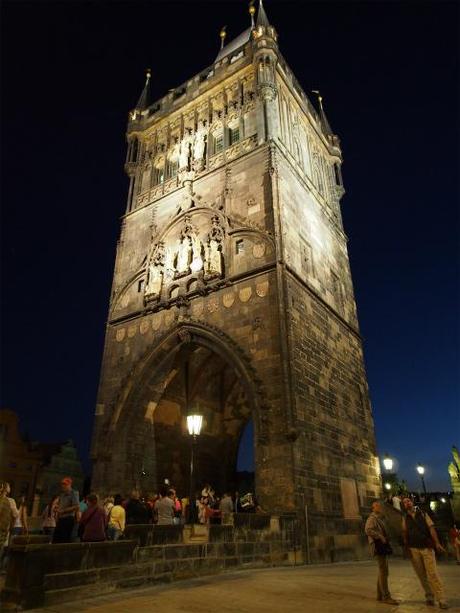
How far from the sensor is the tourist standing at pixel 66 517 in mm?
5945

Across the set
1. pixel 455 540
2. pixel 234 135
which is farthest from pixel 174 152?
pixel 455 540

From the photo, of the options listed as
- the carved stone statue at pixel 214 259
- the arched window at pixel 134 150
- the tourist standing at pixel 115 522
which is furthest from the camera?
the arched window at pixel 134 150

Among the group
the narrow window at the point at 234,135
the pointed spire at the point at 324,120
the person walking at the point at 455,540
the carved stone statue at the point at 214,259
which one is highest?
the pointed spire at the point at 324,120

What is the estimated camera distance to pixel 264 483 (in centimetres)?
1048

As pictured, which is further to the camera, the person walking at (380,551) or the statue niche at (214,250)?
the statue niche at (214,250)

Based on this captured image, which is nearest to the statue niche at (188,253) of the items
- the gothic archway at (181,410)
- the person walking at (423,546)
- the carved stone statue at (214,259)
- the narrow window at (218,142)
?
the carved stone statue at (214,259)

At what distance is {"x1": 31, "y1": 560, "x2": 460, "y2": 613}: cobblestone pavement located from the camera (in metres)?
4.67

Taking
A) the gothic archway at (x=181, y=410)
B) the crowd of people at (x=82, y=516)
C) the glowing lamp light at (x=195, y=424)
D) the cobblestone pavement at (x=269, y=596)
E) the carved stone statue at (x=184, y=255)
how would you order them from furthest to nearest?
the carved stone statue at (x=184, y=255) → the gothic archway at (x=181, y=410) → the glowing lamp light at (x=195, y=424) → the crowd of people at (x=82, y=516) → the cobblestone pavement at (x=269, y=596)

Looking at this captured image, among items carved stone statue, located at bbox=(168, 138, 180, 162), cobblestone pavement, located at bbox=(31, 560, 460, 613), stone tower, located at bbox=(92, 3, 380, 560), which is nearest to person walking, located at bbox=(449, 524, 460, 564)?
stone tower, located at bbox=(92, 3, 380, 560)

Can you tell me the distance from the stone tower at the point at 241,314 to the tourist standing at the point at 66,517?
5486mm

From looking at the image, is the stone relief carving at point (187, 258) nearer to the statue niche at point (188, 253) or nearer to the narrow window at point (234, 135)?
the statue niche at point (188, 253)

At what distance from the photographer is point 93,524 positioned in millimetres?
5848

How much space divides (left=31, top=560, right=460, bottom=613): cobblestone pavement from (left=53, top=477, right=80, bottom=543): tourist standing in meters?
1.10

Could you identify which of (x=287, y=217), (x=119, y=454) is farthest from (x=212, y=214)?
(x=119, y=454)
